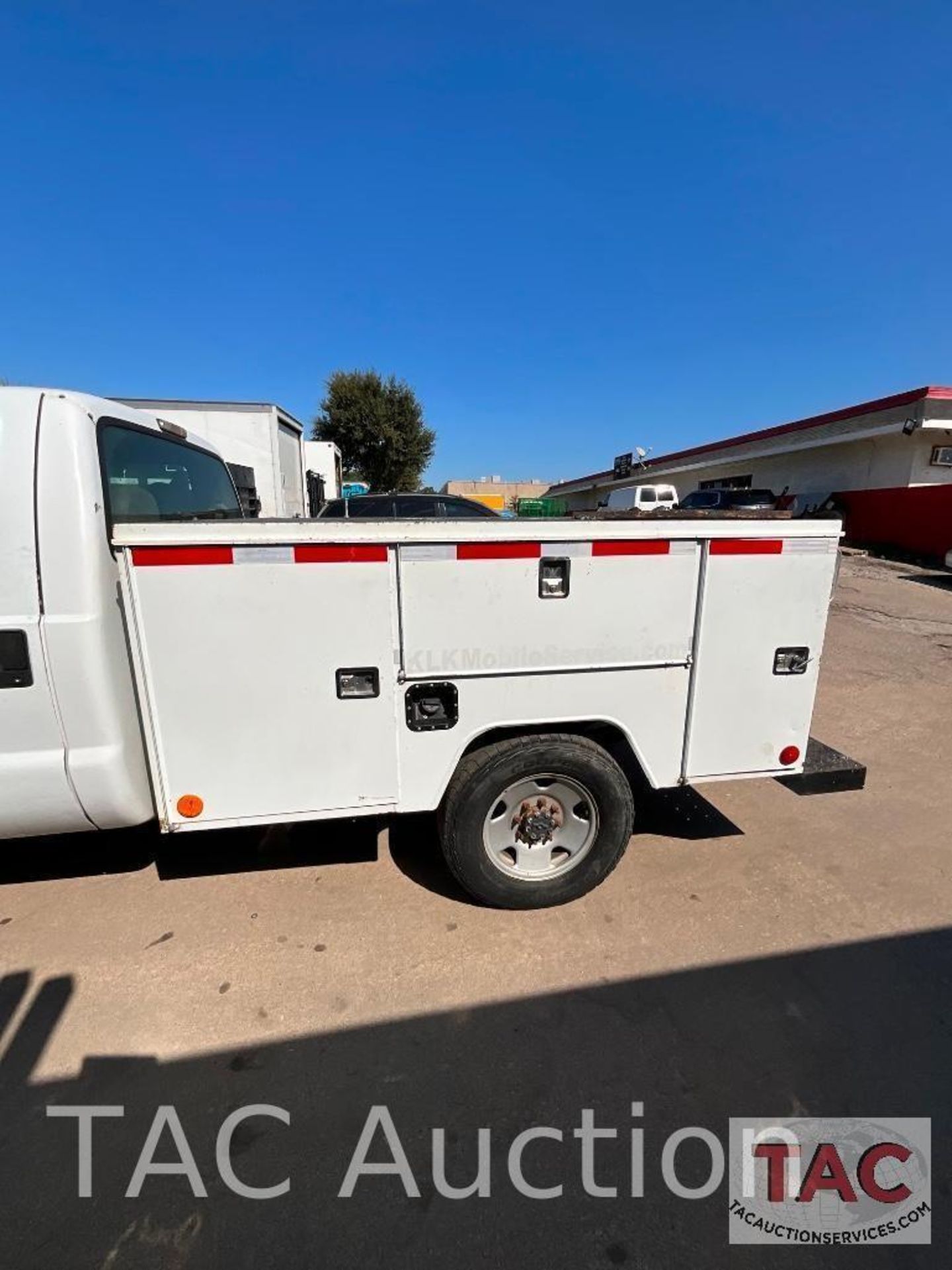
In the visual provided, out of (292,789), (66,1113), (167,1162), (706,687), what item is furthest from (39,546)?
(706,687)

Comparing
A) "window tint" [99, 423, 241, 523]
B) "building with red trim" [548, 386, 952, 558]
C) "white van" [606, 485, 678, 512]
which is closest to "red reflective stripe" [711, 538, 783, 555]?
"window tint" [99, 423, 241, 523]

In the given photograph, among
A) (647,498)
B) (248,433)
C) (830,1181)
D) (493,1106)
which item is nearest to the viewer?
(830,1181)

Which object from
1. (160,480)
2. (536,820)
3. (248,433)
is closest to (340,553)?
(160,480)

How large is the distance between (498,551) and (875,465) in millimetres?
19870

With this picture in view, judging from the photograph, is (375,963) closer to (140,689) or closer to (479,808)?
(479,808)

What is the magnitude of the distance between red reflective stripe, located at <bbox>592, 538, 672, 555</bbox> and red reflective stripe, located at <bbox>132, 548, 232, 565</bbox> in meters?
1.46

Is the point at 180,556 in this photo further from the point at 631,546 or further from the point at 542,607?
the point at 631,546

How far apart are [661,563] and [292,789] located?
6.01ft

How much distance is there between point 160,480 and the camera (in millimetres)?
2867

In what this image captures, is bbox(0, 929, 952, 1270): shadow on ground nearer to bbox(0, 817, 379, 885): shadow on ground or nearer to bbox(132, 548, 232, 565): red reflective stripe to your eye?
bbox(0, 817, 379, 885): shadow on ground

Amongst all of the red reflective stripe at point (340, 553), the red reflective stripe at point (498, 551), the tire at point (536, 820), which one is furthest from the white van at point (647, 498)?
the red reflective stripe at point (340, 553)

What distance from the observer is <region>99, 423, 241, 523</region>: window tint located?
2.41m

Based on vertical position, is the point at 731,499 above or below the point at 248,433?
below

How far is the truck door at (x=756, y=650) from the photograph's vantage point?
2.67 meters
